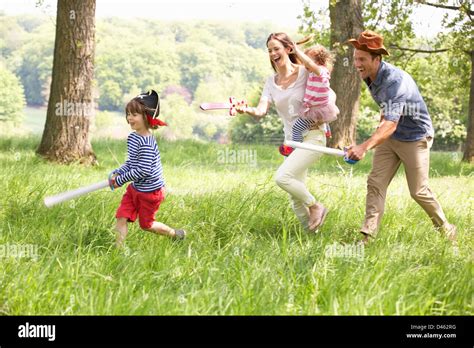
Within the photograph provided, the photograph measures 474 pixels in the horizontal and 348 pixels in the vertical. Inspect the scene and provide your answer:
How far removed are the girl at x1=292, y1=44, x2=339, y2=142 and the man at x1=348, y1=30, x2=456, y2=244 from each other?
11.6 inches

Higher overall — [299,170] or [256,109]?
[256,109]

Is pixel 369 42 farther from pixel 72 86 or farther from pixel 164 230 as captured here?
pixel 72 86

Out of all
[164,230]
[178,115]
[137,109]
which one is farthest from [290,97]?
[178,115]

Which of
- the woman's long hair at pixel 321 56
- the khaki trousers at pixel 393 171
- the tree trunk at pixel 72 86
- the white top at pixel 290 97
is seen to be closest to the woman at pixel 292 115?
the white top at pixel 290 97

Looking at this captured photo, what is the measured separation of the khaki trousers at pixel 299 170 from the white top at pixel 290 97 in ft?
0.63

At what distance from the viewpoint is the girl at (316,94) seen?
5.29m

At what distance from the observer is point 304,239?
205 inches

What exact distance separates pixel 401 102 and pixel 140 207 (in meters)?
2.12

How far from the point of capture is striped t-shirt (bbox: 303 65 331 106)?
5.30 metres

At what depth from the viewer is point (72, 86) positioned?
33.7ft
